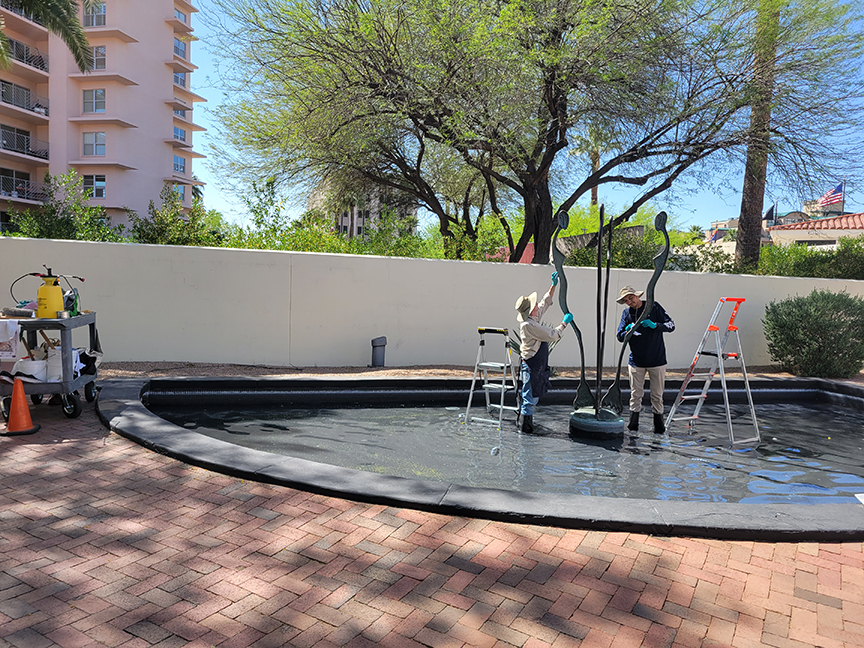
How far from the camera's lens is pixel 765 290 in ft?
42.9

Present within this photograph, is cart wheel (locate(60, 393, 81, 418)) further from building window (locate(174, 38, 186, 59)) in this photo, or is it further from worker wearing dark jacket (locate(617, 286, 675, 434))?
building window (locate(174, 38, 186, 59))

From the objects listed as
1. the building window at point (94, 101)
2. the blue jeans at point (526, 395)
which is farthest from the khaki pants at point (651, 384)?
the building window at point (94, 101)

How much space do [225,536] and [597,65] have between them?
11029 mm

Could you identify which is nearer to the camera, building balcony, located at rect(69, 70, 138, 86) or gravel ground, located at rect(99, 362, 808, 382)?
gravel ground, located at rect(99, 362, 808, 382)

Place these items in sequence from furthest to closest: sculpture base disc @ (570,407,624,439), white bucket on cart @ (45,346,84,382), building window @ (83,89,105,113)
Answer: building window @ (83,89,105,113)
sculpture base disc @ (570,407,624,439)
white bucket on cart @ (45,346,84,382)

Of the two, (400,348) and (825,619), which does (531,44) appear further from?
(825,619)

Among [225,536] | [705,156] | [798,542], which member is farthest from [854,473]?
[705,156]

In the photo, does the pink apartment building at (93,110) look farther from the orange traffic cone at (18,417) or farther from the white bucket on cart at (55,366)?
the orange traffic cone at (18,417)

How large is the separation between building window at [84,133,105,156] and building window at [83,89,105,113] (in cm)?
175

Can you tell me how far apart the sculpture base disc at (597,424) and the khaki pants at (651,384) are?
51 centimetres

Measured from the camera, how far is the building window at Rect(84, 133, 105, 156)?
44.2 m

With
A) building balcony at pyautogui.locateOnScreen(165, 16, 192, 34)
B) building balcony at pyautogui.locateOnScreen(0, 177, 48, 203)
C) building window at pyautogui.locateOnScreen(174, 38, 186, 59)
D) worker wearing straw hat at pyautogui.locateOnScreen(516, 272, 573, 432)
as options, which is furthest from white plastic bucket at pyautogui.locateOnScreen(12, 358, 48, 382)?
building window at pyautogui.locateOnScreen(174, 38, 186, 59)

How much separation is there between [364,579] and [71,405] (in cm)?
473

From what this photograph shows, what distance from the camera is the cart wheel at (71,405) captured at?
21.3ft
